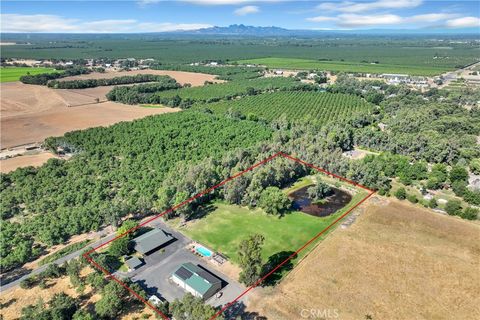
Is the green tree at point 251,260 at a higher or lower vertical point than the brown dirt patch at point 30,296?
higher

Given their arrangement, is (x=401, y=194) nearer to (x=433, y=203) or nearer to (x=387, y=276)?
(x=433, y=203)

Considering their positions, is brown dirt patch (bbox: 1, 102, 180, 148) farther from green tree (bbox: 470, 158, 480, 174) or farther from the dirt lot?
green tree (bbox: 470, 158, 480, 174)

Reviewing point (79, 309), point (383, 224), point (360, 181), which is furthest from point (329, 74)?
point (79, 309)

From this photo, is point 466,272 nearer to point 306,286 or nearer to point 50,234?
point 306,286

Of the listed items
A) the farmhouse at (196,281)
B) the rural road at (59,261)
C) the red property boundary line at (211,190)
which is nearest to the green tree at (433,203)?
the red property boundary line at (211,190)

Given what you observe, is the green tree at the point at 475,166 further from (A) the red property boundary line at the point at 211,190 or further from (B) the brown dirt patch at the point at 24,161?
(B) the brown dirt patch at the point at 24,161

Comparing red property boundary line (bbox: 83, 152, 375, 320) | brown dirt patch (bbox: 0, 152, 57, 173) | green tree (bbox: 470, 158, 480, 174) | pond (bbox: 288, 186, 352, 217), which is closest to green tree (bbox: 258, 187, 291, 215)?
pond (bbox: 288, 186, 352, 217)

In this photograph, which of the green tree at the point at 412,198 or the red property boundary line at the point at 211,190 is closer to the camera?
the red property boundary line at the point at 211,190
